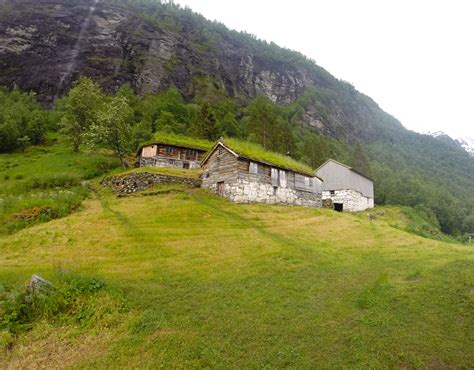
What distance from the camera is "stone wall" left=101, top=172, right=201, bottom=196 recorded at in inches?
1249

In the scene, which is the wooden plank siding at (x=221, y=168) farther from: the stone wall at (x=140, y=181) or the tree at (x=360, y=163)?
the tree at (x=360, y=163)

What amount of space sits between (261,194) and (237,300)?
21115 millimetres

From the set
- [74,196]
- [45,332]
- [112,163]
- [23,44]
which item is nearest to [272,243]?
[45,332]

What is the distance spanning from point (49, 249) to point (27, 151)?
45.3 m

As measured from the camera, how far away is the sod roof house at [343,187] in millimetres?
45875

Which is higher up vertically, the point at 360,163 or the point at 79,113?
the point at 79,113

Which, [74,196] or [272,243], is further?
[74,196]

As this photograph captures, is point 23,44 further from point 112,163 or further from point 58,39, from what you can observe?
point 112,163

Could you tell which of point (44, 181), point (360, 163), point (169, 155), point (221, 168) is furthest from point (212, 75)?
point (44, 181)

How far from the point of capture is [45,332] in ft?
28.7

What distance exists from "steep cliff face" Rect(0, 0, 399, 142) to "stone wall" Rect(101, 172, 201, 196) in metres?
69.0

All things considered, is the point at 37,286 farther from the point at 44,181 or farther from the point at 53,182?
the point at 44,181

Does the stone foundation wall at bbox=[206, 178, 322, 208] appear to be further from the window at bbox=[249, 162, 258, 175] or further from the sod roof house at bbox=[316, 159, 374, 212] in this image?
the sod roof house at bbox=[316, 159, 374, 212]

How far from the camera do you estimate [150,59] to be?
107 m
